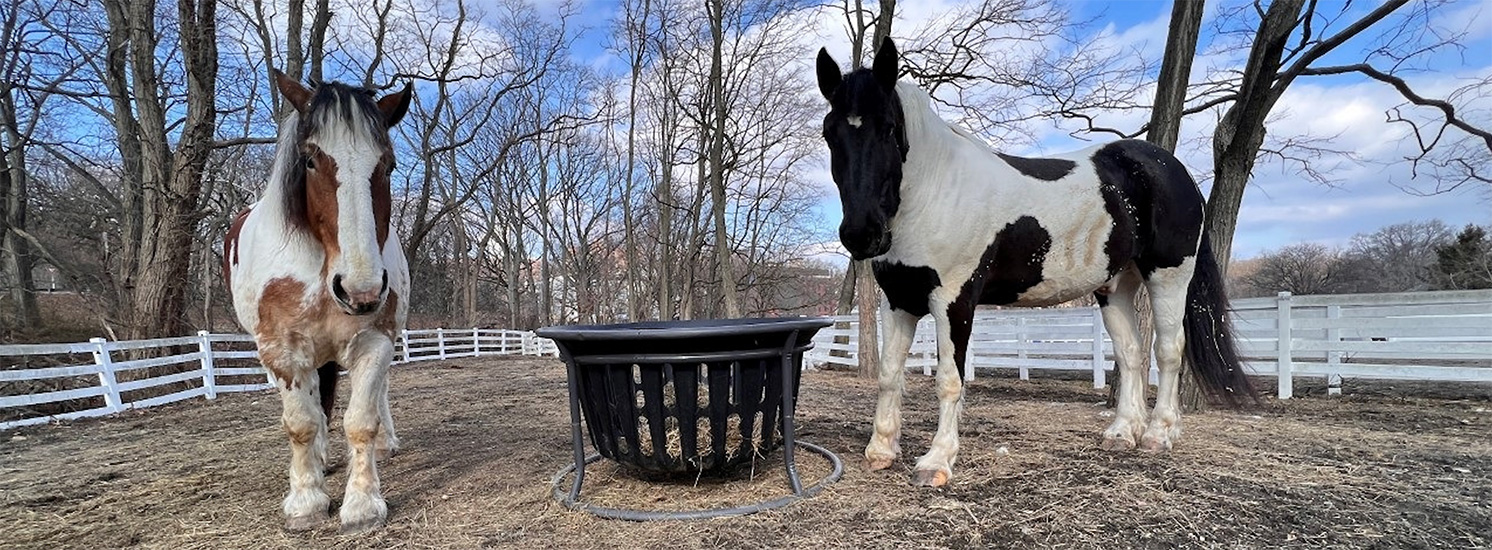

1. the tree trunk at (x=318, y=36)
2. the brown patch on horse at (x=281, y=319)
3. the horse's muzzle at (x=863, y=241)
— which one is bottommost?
the brown patch on horse at (x=281, y=319)

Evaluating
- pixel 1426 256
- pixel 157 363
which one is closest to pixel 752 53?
pixel 157 363

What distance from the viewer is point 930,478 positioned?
9.75 ft

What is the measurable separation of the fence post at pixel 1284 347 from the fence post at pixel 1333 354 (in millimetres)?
348

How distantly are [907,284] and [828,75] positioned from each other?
1093 millimetres

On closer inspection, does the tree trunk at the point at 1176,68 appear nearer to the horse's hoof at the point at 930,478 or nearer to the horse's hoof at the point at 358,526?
the horse's hoof at the point at 930,478

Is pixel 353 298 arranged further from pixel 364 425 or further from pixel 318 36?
pixel 318 36

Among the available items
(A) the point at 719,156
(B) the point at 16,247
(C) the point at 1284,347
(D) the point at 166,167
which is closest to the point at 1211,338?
(C) the point at 1284,347

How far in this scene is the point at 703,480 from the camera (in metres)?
3.18

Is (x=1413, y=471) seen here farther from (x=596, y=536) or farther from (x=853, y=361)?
(x=853, y=361)

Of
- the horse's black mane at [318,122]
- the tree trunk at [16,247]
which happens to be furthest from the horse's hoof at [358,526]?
the tree trunk at [16,247]

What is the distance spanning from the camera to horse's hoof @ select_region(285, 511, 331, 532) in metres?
2.69

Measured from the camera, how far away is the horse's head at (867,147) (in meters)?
2.83

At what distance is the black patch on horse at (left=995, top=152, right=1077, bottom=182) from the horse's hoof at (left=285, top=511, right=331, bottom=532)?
12.1ft

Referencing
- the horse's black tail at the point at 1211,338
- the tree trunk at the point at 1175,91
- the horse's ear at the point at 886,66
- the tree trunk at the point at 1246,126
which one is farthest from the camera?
the tree trunk at the point at 1175,91
